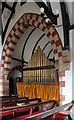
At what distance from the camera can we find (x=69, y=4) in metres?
4.68

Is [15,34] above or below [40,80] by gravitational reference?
above

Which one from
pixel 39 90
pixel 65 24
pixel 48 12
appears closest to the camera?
pixel 48 12

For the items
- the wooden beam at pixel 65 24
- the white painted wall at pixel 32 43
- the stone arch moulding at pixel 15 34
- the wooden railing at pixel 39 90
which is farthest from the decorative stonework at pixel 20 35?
the wooden railing at pixel 39 90

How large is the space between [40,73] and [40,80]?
0.33 m

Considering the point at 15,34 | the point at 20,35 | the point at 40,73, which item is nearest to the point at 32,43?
the point at 20,35

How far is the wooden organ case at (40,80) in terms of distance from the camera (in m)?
5.63

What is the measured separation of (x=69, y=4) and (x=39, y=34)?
339cm

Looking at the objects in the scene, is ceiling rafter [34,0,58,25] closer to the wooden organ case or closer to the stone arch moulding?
the stone arch moulding

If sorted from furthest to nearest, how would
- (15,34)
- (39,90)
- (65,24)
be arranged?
(15,34), (39,90), (65,24)

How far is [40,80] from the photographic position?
6.29 meters

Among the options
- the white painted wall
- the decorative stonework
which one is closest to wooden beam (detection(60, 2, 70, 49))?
the white painted wall

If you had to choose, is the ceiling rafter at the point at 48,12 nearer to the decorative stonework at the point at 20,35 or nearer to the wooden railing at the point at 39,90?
the decorative stonework at the point at 20,35

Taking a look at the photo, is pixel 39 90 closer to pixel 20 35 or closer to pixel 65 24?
pixel 20 35

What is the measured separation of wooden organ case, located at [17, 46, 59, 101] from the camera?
5.63 meters
